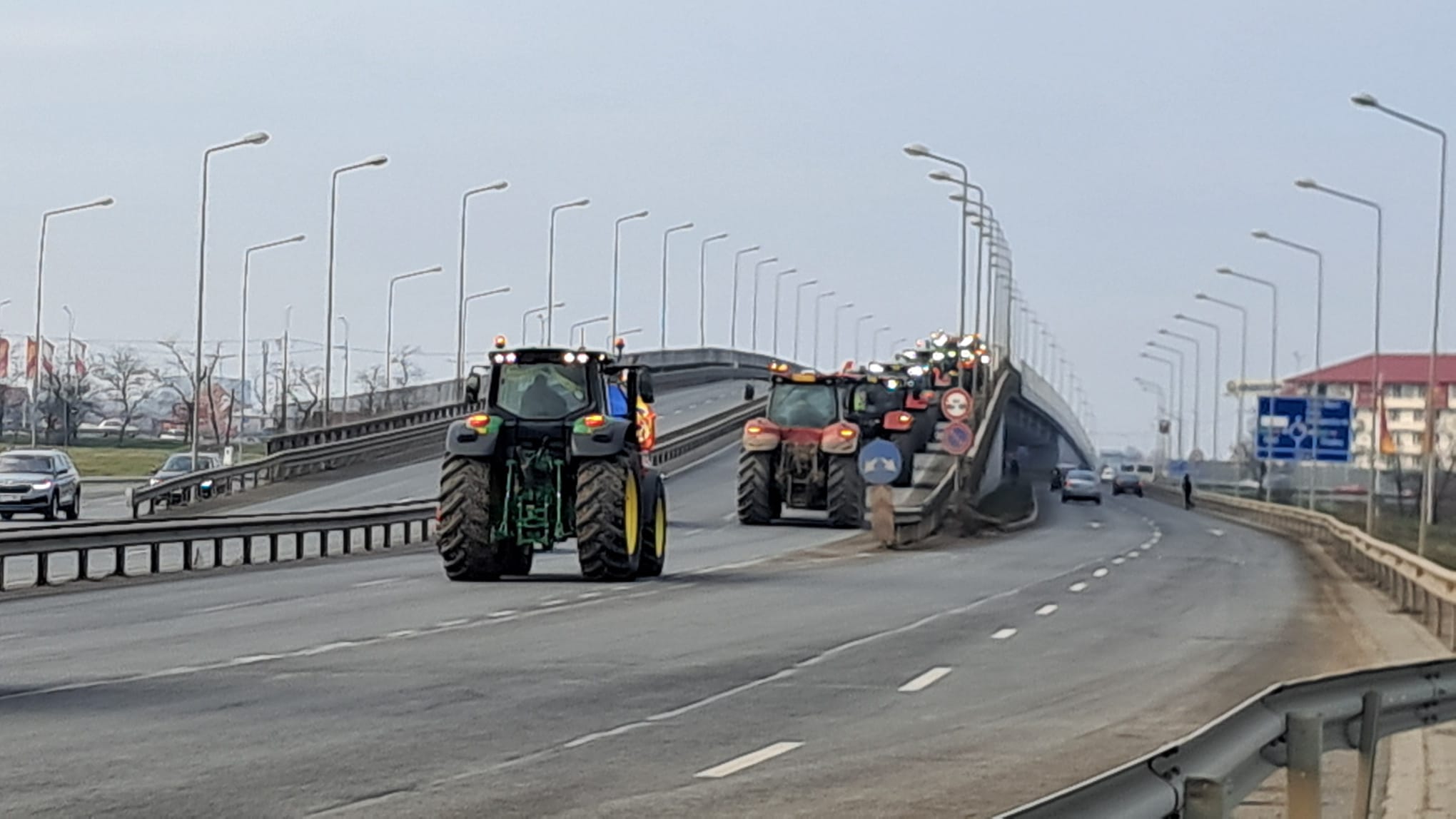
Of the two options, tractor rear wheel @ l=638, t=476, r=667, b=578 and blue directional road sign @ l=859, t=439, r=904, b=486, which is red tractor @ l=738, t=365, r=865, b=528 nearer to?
blue directional road sign @ l=859, t=439, r=904, b=486

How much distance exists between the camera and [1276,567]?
141 ft

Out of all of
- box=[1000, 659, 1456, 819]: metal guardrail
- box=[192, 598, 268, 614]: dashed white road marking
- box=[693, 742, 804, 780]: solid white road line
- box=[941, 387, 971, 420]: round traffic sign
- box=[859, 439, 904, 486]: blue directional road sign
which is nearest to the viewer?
box=[1000, 659, 1456, 819]: metal guardrail

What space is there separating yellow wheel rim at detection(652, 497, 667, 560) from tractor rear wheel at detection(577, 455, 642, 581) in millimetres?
1410

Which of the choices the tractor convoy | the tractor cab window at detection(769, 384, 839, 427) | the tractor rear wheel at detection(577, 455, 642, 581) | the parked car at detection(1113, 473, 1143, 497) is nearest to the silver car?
the parked car at detection(1113, 473, 1143, 497)

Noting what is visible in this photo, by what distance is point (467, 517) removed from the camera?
28859mm

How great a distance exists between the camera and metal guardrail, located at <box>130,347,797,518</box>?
54.5 meters

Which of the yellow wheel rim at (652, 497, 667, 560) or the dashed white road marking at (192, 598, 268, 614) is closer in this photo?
the dashed white road marking at (192, 598, 268, 614)

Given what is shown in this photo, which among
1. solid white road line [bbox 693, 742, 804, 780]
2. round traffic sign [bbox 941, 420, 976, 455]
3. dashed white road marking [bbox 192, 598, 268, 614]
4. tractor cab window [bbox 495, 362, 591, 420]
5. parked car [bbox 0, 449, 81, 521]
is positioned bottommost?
dashed white road marking [bbox 192, 598, 268, 614]

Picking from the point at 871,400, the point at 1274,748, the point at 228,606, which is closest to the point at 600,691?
the point at 1274,748

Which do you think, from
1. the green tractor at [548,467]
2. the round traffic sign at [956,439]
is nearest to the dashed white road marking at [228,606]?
the green tractor at [548,467]

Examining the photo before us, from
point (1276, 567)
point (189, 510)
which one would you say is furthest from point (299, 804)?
point (189, 510)

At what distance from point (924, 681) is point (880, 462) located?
26.5 metres

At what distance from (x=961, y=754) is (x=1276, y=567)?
3085cm

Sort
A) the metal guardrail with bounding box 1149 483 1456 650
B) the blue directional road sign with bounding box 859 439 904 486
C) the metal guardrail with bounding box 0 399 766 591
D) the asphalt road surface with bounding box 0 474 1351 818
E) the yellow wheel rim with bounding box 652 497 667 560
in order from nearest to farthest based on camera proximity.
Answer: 1. the asphalt road surface with bounding box 0 474 1351 818
2. the metal guardrail with bounding box 1149 483 1456 650
3. the metal guardrail with bounding box 0 399 766 591
4. the yellow wheel rim with bounding box 652 497 667 560
5. the blue directional road sign with bounding box 859 439 904 486
